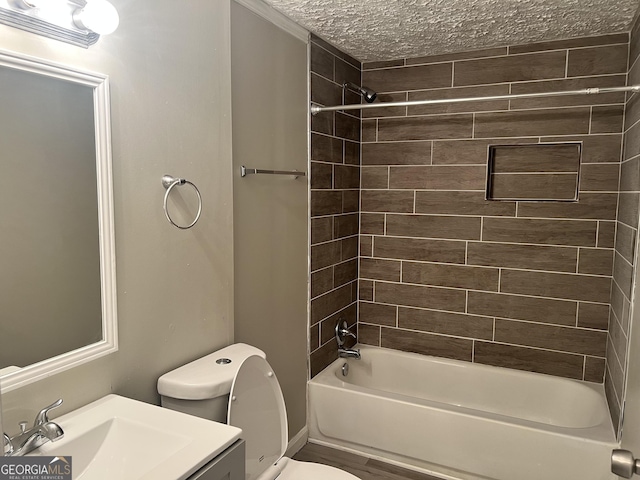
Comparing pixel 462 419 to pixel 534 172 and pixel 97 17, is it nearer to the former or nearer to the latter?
pixel 534 172

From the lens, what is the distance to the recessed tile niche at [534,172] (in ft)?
9.29

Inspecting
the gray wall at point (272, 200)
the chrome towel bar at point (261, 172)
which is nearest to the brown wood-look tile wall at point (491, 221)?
the gray wall at point (272, 200)

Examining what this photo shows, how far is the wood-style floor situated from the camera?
2619 mm

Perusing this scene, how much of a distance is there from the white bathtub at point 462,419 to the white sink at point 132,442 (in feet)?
4.86

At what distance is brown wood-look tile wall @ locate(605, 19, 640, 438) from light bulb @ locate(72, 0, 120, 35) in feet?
6.99

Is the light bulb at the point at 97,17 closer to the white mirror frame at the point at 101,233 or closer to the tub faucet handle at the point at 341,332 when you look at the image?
the white mirror frame at the point at 101,233

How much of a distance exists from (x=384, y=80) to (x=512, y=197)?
1.11 meters

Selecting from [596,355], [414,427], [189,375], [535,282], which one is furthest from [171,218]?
[596,355]

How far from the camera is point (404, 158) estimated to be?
127 inches

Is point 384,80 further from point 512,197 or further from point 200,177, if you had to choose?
point 200,177

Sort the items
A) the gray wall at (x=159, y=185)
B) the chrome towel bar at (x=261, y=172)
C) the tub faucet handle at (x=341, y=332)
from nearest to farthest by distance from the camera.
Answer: the gray wall at (x=159, y=185)
the chrome towel bar at (x=261, y=172)
the tub faucet handle at (x=341, y=332)

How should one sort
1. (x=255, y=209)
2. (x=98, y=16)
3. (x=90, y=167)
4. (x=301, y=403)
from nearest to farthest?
(x=98, y=16)
(x=90, y=167)
(x=255, y=209)
(x=301, y=403)

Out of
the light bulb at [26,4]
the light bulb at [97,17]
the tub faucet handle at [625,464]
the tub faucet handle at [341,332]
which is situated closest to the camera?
the tub faucet handle at [625,464]

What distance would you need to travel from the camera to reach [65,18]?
4.45 feet
